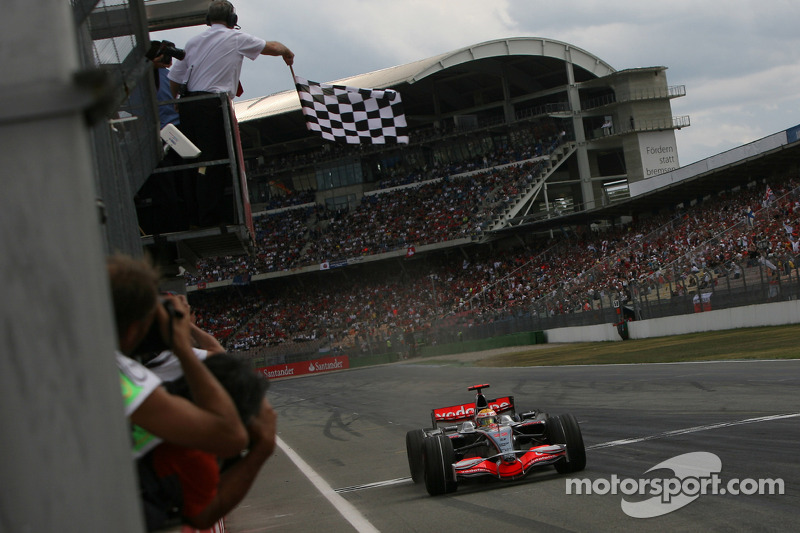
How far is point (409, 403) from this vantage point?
19.3 metres

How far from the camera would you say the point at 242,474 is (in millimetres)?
2340

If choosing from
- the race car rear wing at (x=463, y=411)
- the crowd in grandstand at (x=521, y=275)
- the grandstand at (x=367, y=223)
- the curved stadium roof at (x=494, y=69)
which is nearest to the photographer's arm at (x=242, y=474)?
→ the grandstand at (x=367, y=223)

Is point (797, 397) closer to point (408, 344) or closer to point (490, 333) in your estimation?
point (490, 333)

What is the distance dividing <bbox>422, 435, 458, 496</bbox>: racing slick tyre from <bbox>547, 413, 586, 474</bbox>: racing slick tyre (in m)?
0.96

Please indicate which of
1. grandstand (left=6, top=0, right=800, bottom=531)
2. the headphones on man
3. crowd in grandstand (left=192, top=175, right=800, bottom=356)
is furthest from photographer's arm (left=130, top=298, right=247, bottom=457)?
crowd in grandstand (left=192, top=175, right=800, bottom=356)

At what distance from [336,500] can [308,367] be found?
3641cm

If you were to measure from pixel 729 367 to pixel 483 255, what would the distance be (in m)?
32.8

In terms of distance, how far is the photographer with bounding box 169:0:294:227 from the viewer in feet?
21.7

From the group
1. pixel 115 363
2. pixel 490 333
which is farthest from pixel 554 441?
pixel 490 333

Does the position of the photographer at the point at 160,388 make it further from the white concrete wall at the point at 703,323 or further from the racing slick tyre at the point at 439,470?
the white concrete wall at the point at 703,323

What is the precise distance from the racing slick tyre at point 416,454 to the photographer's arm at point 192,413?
668 centimetres

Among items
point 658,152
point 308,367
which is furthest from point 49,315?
point 658,152

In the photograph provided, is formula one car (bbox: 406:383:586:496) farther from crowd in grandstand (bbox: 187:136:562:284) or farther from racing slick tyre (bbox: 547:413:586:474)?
crowd in grandstand (bbox: 187:136:562:284)

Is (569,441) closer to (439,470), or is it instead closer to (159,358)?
(439,470)
